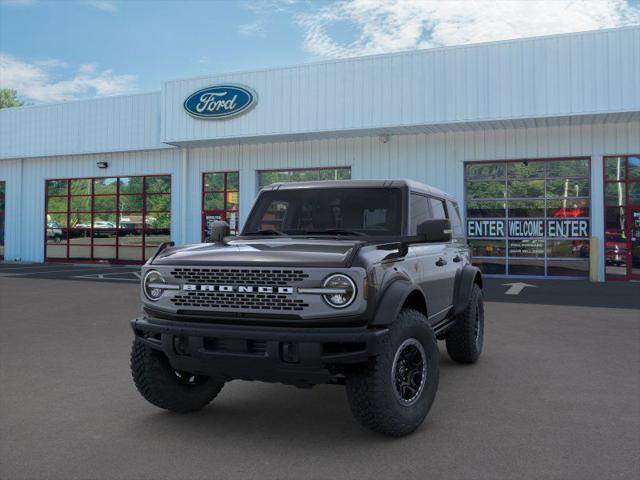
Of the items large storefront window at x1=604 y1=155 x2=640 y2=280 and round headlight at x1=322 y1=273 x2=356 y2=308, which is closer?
round headlight at x1=322 y1=273 x2=356 y2=308

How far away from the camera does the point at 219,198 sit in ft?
72.6

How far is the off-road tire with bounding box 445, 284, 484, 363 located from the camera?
6188 millimetres

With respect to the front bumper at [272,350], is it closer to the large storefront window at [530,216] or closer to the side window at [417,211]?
the side window at [417,211]

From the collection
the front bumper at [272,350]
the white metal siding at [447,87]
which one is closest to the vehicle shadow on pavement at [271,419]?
the front bumper at [272,350]

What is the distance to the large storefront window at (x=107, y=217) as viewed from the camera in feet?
76.8

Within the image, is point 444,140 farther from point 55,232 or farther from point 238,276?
point 55,232

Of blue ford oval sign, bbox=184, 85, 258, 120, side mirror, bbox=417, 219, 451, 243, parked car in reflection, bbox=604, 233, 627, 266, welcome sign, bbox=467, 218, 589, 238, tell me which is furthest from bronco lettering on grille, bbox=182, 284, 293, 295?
blue ford oval sign, bbox=184, 85, 258, 120

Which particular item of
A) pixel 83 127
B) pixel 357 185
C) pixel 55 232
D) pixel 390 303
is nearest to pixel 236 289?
pixel 390 303

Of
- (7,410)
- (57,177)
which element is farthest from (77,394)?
(57,177)

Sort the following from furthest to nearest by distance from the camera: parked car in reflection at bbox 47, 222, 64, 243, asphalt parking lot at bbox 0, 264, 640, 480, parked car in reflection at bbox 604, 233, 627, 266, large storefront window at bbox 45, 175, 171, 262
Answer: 1. parked car in reflection at bbox 47, 222, 64, 243
2. large storefront window at bbox 45, 175, 171, 262
3. parked car in reflection at bbox 604, 233, 627, 266
4. asphalt parking lot at bbox 0, 264, 640, 480

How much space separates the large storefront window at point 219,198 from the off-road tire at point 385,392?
17996mm

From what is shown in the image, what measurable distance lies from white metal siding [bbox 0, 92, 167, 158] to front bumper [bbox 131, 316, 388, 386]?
20.0 metres

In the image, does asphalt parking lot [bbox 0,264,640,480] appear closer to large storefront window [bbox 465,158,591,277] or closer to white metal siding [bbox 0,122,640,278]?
large storefront window [bbox 465,158,591,277]

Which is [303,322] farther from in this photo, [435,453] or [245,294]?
[435,453]
